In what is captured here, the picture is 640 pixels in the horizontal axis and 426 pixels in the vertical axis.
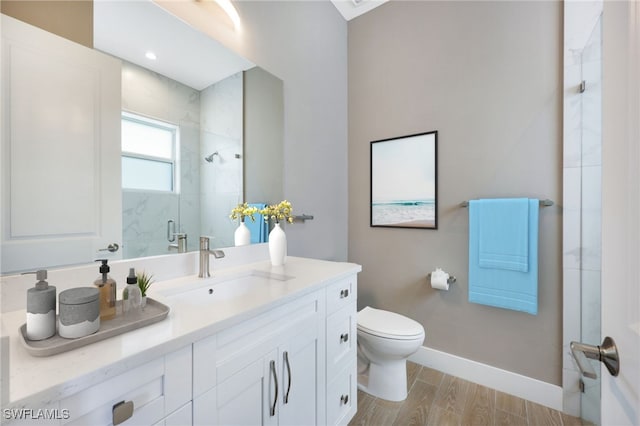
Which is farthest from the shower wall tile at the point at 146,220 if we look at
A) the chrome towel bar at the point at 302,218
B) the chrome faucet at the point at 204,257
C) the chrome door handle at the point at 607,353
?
the chrome door handle at the point at 607,353

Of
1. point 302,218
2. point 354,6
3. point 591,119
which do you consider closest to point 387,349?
point 302,218

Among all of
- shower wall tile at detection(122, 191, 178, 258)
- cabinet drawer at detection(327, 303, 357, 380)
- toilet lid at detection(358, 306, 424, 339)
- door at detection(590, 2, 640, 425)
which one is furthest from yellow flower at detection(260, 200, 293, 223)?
door at detection(590, 2, 640, 425)

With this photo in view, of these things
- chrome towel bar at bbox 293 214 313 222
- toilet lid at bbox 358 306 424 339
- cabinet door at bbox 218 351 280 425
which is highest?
chrome towel bar at bbox 293 214 313 222

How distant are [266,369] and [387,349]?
947 millimetres

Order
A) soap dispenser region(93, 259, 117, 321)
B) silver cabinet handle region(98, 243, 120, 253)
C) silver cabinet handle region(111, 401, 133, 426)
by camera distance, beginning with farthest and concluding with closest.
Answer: silver cabinet handle region(98, 243, 120, 253) < soap dispenser region(93, 259, 117, 321) < silver cabinet handle region(111, 401, 133, 426)

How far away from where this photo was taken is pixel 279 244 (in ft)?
4.96

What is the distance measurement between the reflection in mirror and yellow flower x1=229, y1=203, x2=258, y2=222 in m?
0.03

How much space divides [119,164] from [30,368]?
729 millimetres

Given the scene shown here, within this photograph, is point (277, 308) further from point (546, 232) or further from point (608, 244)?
point (546, 232)

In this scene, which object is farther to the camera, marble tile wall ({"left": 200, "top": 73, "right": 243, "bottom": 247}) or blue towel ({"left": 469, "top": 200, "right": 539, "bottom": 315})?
blue towel ({"left": 469, "top": 200, "right": 539, "bottom": 315})

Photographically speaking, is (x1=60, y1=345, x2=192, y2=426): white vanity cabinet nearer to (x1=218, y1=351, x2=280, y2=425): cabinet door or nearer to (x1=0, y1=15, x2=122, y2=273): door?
(x1=218, y1=351, x2=280, y2=425): cabinet door

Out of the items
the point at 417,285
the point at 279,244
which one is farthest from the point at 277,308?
the point at 417,285

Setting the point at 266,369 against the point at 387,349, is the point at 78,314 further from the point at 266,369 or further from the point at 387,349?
the point at 387,349

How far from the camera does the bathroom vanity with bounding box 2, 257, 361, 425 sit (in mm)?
531
